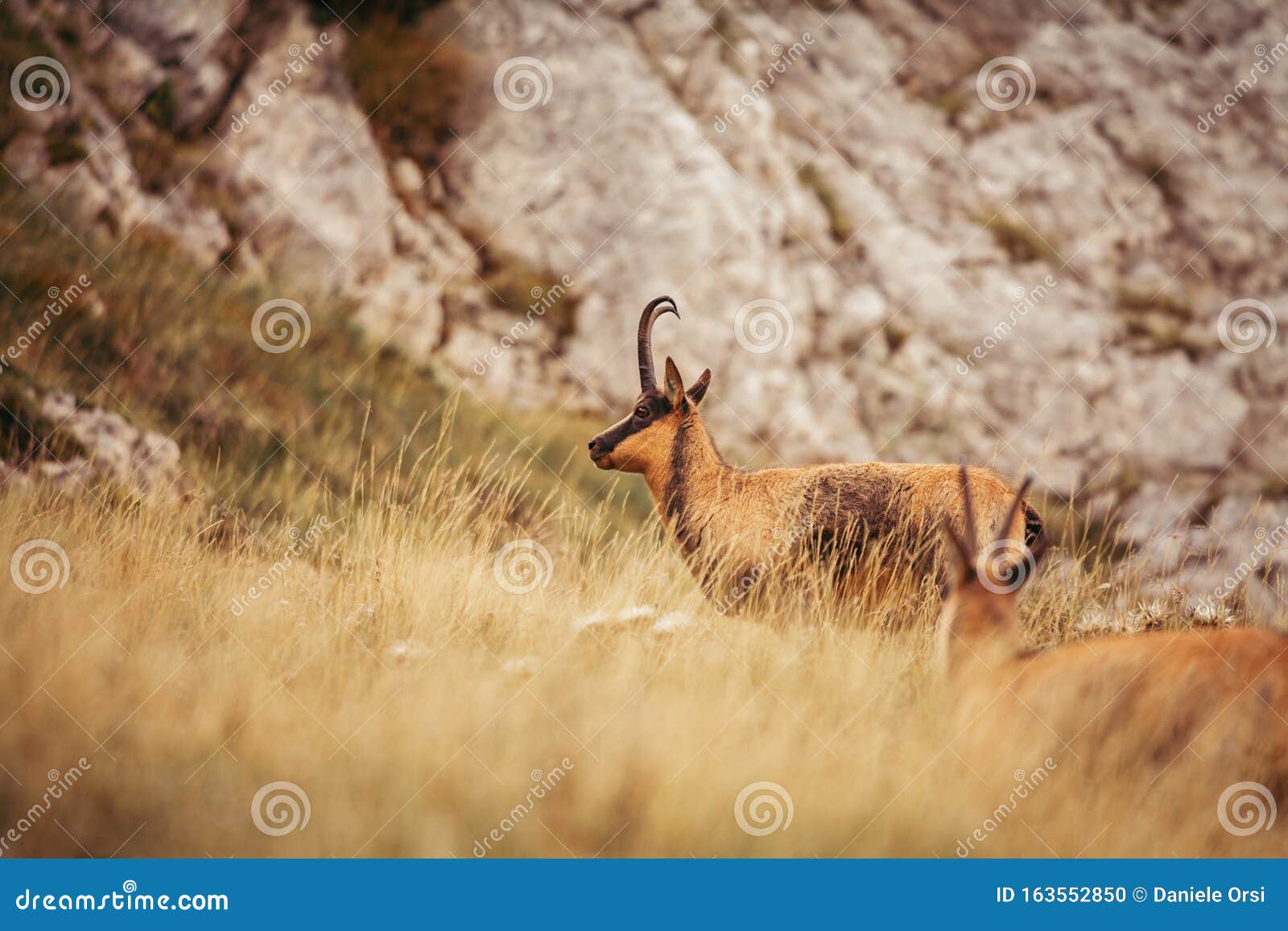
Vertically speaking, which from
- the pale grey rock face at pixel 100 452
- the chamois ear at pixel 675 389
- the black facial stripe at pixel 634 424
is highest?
the chamois ear at pixel 675 389

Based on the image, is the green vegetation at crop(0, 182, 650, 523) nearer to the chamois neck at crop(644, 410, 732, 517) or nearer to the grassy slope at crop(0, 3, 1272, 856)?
the chamois neck at crop(644, 410, 732, 517)

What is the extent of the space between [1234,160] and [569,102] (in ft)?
Answer: 40.4

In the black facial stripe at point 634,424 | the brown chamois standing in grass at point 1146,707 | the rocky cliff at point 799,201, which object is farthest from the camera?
the rocky cliff at point 799,201

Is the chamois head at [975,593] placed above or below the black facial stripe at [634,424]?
above

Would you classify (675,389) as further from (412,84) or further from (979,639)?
(412,84)

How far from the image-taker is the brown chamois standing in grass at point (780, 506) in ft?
17.8

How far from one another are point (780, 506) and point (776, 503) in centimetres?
5

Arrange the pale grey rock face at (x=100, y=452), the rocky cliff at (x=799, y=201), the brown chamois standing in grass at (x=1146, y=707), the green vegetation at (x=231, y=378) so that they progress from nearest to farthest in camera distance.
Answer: the brown chamois standing in grass at (x=1146, y=707) < the pale grey rock face at (x=100, y=452) < the green vegetation at (x=231, y=378) < the rocky cliff at (x=799, y=201)

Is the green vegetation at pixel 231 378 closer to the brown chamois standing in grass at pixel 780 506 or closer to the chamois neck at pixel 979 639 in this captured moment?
the brown chamois standing in grass at pixel 780 506

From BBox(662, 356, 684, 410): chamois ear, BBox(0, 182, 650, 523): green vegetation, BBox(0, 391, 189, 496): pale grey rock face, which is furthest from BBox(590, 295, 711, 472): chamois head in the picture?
BBox(0, 391, 189, 496): pale grey rock face

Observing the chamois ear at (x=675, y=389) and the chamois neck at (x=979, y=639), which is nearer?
the chamois neck at (x=979, y=639)

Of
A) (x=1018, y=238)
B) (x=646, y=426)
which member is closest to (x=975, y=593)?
(x=646, y=426)

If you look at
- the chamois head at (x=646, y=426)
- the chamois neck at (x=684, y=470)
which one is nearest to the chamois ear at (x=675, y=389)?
the chamois head at (x=646, y=426)

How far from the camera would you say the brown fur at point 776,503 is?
541cm
